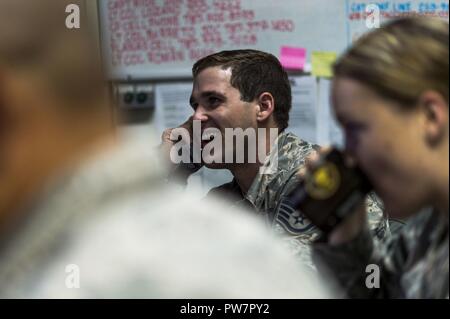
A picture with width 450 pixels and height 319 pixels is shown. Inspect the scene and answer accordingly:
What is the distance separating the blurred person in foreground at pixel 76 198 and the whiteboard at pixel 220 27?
2729mm

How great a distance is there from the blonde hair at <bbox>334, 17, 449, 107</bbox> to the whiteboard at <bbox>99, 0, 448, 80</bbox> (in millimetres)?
2305

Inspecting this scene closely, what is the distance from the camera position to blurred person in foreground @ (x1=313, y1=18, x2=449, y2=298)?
1.24 meters

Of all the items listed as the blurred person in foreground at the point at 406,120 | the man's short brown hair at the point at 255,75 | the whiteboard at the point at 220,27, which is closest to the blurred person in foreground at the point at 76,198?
the blurred person in foreground at the point at 406,120

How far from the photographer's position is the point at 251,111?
2.77 m

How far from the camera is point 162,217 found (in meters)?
0.82

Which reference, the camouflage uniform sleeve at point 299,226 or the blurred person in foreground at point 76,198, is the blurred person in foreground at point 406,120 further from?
the camouflage uniform sleeve at point 299,226

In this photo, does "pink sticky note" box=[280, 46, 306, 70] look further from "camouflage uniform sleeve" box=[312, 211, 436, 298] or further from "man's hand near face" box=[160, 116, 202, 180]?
"camouflage uniform sleeve" box=[312, 211, 436, 298]

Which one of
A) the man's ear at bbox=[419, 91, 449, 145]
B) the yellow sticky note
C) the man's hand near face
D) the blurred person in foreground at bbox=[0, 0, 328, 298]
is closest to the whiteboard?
the yellow sticky note

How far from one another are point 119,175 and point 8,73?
0.60 feet

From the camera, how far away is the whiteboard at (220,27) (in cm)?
352

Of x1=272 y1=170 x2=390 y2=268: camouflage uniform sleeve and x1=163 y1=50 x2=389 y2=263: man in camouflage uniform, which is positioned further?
x1=163 y1=50 x2=389 y2=263: man in camouflage uniform
